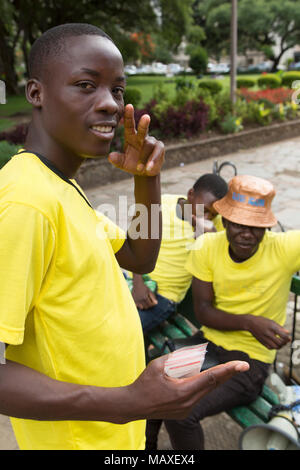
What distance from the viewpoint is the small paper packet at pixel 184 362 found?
91 cm

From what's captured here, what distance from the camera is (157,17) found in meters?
18.5

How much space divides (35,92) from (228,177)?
24.9 ft

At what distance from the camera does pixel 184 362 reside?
931 mm

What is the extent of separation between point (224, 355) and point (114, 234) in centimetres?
123

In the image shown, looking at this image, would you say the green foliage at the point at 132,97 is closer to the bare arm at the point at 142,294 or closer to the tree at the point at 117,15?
the tree at the point at 117,15

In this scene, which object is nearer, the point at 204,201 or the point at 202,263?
the point at 202,263

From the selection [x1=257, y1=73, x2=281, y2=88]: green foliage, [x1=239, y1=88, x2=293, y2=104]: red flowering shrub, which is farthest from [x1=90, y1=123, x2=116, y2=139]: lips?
[x1=257, y1=73, x2=281, y2=88]: green foliage

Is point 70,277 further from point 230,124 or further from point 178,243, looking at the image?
point 230,124

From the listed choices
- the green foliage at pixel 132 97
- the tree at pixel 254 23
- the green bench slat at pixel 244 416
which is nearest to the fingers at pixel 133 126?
the green bench slat at pixel 244 416

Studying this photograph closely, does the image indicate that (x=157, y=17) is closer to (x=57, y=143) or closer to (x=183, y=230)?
(x=183, y=230)

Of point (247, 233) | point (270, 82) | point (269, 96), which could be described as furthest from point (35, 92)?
point (270, 82)

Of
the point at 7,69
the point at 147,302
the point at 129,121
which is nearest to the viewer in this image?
the point at 129,121

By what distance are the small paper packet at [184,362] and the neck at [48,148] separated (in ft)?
1.66
